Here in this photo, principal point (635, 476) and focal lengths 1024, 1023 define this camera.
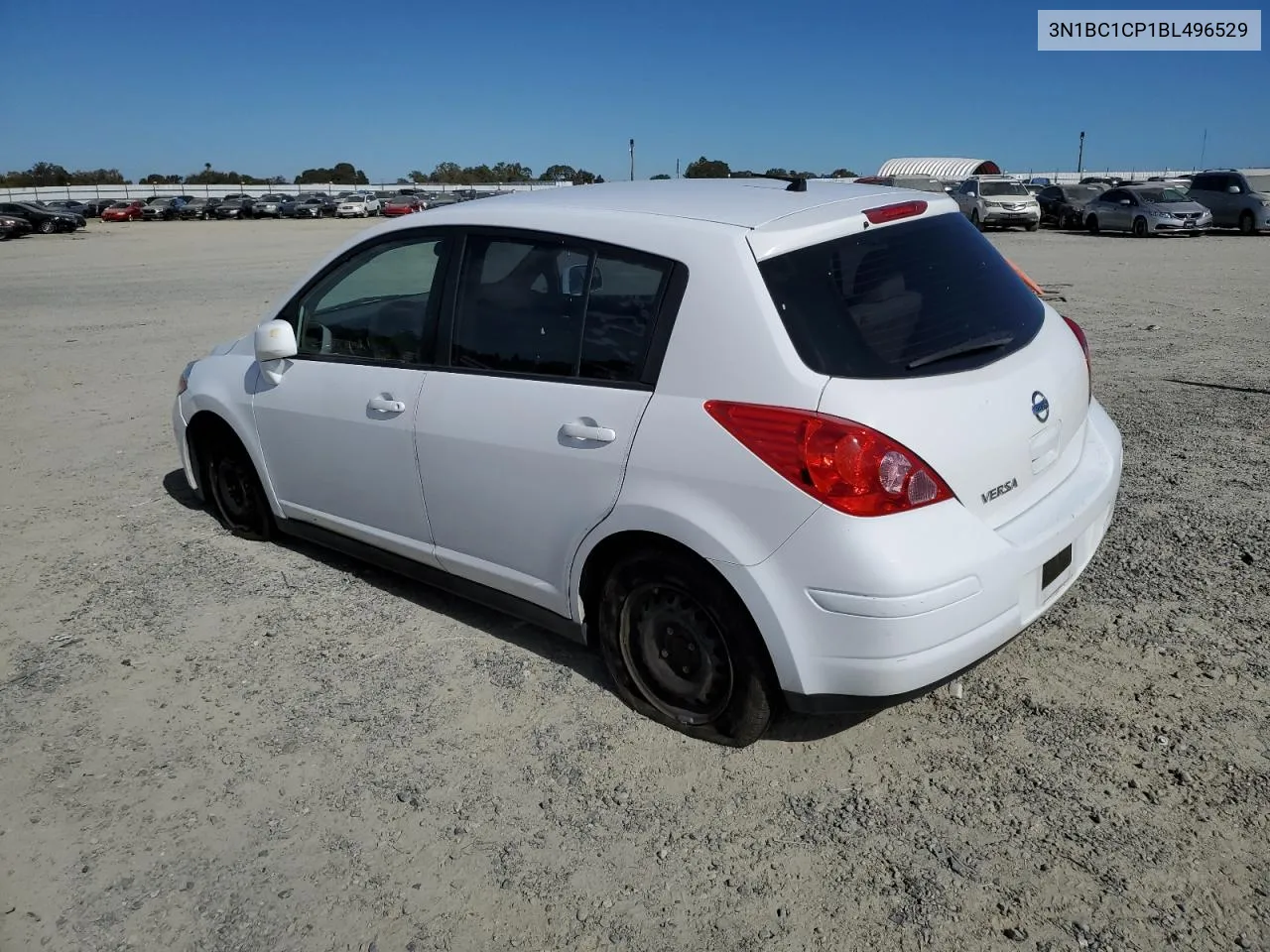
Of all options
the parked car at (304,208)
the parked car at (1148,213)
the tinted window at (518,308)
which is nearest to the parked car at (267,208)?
the parked car at (304,208)

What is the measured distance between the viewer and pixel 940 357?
3.14 metres

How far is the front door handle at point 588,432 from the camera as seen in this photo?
3.31 meters

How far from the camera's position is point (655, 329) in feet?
10.7

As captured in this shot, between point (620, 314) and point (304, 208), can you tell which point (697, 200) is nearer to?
point (620, 314)

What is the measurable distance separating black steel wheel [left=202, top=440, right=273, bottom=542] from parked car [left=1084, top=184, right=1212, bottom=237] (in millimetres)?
28274

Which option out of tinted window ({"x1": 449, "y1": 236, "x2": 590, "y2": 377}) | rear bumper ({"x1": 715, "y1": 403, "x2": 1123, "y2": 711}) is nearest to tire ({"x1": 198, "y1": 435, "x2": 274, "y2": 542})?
tinted window ({"x1": 449, "y1": 236, "x2": 590, "y2": 377})

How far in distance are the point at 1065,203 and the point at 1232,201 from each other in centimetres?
608

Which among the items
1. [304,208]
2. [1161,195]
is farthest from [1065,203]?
[304,208]

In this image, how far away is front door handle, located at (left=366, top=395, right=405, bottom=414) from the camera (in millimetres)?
4047

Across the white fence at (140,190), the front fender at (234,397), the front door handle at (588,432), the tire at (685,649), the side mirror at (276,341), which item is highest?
the white fence at (140,190)

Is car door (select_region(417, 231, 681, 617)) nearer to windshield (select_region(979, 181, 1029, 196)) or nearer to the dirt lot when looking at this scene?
the dirt lot

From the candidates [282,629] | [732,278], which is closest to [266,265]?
[282,629]

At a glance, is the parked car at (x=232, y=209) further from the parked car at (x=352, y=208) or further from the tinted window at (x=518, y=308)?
the tinted window at (x=518, y=308)

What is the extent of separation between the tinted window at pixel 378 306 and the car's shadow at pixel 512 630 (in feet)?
3.68
